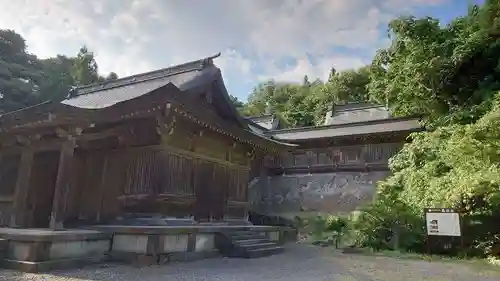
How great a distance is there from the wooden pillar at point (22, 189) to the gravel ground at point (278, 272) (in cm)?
387

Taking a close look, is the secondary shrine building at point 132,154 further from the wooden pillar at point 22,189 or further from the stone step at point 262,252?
the stone step at point 262,252

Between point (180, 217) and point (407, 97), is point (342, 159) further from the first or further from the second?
point (180, 217)

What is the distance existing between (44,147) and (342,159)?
1808 centimetres

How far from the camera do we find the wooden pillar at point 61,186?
838 centimetres

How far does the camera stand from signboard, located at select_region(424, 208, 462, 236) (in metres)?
11.1

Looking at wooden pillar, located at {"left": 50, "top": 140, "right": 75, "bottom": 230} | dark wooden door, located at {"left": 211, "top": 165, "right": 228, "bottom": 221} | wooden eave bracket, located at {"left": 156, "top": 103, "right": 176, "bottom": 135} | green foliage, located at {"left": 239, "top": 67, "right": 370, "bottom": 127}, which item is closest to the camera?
wooden pillar, located at {"left": 50, "top": 140, "right": 75, "bottom": 230}

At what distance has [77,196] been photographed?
10758mm

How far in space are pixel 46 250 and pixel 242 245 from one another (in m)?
5.08

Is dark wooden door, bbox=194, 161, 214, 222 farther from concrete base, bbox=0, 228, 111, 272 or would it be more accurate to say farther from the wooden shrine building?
concrete base, bbox=0, 228, 111, 272

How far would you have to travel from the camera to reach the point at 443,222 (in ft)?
37.2

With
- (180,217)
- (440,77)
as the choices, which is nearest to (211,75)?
(180,217)

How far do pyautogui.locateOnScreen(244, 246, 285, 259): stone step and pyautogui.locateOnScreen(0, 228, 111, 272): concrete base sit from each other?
13.0 feet

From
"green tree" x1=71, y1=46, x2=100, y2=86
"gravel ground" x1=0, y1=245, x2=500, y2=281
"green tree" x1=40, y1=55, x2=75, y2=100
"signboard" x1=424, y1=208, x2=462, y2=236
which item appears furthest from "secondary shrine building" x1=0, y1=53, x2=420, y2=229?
"green tree" x1=71, y1=46, x2=100, y2=86

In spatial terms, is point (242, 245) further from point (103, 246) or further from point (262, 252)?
point (103, 246)
